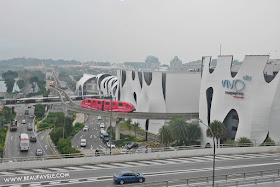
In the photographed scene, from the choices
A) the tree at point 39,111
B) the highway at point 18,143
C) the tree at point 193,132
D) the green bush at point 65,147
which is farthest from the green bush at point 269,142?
the tree at point 39,111

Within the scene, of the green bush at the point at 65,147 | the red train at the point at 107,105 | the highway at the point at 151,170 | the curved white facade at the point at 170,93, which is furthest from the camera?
the curved white facade at the point at 170,93

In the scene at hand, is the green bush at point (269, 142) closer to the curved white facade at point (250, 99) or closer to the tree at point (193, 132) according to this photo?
the curved white facade at point (250, 99)

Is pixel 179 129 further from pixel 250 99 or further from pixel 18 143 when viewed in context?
pixel 18 143

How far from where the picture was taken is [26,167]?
2028 centimetres

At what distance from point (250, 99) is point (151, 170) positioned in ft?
65.7

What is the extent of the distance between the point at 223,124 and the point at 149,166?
66.0 ft

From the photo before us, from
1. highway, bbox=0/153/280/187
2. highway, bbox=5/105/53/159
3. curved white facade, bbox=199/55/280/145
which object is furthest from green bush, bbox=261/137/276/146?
highway, bbox=5/105/53/159

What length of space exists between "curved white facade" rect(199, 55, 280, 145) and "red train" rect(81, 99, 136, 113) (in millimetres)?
17210

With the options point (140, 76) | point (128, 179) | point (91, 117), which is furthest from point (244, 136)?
point (91, 117)

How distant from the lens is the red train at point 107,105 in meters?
53.4

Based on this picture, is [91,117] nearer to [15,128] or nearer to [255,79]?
[15,128]

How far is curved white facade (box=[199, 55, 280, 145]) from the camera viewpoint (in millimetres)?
35594

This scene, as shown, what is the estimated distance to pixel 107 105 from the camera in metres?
55.4

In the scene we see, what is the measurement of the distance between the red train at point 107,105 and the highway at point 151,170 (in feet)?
95.6
